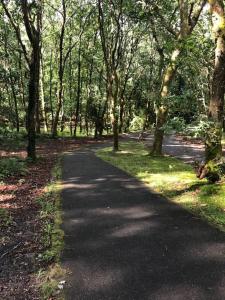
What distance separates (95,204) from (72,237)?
278 cm

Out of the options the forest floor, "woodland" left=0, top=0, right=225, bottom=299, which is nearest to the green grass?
"woodland" left=0, top=0, right=225, bottom=299

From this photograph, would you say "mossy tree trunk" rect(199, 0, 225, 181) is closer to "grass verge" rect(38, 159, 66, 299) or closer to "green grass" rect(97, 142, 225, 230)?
"green grass" rect(97, 142, 225, 230)

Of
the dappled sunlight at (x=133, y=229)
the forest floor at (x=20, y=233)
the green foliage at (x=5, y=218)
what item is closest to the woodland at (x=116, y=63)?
the forest floor at (x=20, y=233)

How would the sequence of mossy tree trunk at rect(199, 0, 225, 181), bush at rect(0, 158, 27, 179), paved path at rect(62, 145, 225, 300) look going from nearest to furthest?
1. paved path at rect(62, 145, 225, 300)
2. mossy tree trunk at rect(199, 0, 225, 181)
3. bush at rect(0, 158, 27, 179)

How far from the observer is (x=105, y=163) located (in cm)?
1938

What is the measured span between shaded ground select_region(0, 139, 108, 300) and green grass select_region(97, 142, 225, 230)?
398 cm

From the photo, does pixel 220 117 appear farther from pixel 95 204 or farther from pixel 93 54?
pixel 93 54

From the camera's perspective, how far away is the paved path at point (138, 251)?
5812 millimetres

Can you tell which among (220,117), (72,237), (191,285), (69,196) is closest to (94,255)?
(72,237)

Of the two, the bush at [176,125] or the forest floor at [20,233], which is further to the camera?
the bush at [176,125]

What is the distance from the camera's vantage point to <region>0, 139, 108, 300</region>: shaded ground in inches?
242

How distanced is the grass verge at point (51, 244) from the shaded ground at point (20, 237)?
0.43 feet

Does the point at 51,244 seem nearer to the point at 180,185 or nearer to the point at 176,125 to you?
the point at 176,125

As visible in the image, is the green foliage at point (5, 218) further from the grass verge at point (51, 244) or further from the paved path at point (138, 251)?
the paved path at point (138, 251)
